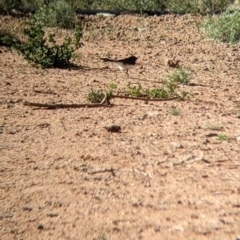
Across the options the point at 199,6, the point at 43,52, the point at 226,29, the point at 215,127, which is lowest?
the point at 199,6

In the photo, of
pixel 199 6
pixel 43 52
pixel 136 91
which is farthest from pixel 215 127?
pixel 199 6

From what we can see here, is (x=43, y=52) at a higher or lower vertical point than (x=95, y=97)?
lower

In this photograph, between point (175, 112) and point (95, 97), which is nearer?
point (175, 112)

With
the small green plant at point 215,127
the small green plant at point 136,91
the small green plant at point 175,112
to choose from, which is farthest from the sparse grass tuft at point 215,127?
the small green plant at point 136,91

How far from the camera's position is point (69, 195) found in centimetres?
320

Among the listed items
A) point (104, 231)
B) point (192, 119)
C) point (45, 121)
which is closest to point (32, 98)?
point (45, 121)

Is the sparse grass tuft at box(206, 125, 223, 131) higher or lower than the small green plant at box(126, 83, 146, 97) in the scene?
higher

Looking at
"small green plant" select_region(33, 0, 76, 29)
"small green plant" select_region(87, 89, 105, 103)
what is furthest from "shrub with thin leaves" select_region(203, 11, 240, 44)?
"small green plant" select_region(87, 89, 105, 103)

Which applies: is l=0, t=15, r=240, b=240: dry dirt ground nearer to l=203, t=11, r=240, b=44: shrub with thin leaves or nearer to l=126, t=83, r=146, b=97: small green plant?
l=126, t=83, r=146, b=97: small green plant

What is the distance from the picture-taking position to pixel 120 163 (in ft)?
11.8

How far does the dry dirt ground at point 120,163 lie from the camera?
9.29 feet

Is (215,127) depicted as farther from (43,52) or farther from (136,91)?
(43,52)

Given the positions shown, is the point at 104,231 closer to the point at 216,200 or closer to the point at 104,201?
the point at 104,201

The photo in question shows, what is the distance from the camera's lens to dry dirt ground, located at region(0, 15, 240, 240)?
283cm
